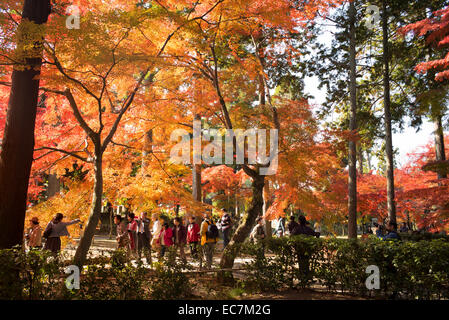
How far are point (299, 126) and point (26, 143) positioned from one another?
24.8 feet

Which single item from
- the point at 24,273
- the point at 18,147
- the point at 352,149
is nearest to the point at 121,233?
the point at 18,147

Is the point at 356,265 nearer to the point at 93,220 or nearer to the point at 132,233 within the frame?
the point at 93,220

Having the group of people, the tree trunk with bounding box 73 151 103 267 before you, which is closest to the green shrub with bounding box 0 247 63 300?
the tree trunk with bounding box 73 151 103 267

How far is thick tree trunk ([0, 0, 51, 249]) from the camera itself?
235 inches

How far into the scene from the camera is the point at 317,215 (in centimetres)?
1138

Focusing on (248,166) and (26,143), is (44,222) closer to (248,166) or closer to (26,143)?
(26,143)

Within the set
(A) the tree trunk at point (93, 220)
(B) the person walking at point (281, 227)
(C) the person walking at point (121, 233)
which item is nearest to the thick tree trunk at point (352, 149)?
(B) the person walking at point (281, 227)

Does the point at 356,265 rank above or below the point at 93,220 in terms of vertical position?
below

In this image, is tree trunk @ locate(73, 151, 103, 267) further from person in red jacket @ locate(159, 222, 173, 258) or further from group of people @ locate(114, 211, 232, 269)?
person in red jacket @ locate(159, 222, 173, 258)

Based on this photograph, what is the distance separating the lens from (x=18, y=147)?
20.4ft
